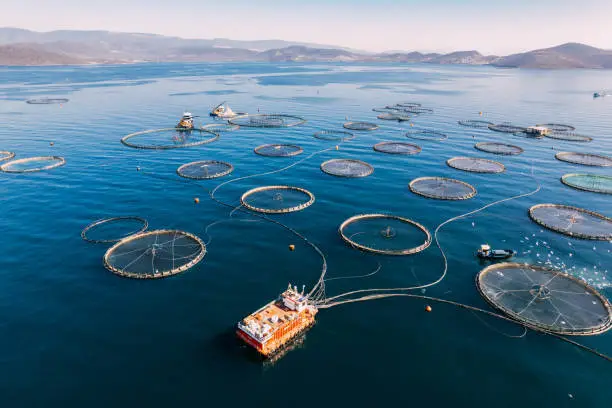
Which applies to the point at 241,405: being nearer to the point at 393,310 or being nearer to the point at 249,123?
the point at 393,310

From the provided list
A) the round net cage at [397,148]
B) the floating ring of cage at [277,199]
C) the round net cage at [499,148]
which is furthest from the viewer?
the round net cage at [397,148]

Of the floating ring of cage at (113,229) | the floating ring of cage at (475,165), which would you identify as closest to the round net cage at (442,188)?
the floating ring of cage at (475,165)

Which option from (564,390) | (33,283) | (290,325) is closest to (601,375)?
(564,390)

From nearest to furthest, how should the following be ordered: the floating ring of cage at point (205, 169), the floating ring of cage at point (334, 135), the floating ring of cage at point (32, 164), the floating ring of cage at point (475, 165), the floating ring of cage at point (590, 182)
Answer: the floating ring of cage at point (590, 182) → the floating ring of cage at point (205, 169) → the floating ring of cage at point (32, 164) → the floating ring of cage at point (475, 165) → the floating ring of cage at point (334, 135)

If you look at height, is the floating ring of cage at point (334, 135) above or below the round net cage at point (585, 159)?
above

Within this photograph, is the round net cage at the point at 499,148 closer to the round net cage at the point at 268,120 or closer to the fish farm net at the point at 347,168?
the fish farm net at the point at 347,168

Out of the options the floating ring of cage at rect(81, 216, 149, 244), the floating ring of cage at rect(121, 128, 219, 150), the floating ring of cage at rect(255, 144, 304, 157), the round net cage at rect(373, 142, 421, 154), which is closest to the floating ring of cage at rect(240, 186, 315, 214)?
the floating ring of cage at rect(81, 216, 149, 244)

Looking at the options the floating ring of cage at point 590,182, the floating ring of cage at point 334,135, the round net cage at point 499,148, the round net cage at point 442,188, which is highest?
the floating ring of cage at point 334,135
